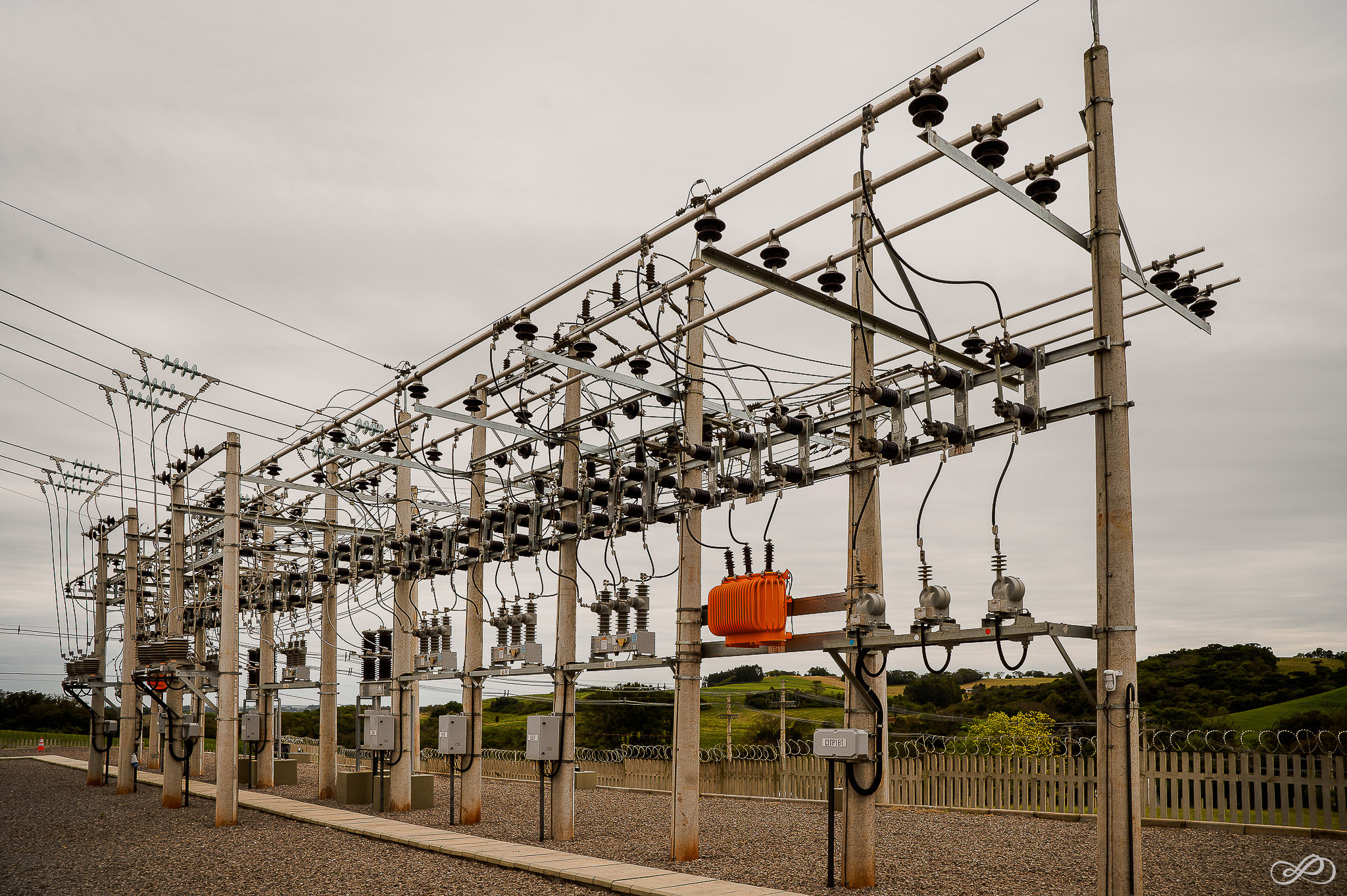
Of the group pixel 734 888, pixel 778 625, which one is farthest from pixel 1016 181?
pixel 734 888

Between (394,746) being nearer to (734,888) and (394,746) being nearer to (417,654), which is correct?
(417,654)

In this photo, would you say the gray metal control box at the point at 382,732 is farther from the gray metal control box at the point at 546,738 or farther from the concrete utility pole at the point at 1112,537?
the concrete utility pole at the point at 1112,537

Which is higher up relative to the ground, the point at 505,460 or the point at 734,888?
the point at 505,460

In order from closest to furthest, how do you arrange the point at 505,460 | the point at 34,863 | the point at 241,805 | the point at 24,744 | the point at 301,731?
the point at 34,863
the point at 505,460
the point at 241,805
the point at 24,744
the point at 301,731

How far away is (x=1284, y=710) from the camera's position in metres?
29.7

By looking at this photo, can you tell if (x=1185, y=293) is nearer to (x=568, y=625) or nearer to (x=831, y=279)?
(x=831, y=279)

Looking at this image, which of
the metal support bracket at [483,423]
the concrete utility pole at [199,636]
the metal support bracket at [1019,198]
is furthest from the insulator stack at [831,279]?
the concrete utility pole at [199,636]

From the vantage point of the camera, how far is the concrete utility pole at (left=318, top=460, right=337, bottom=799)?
21.1m

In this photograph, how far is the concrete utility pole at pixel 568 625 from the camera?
14.5m

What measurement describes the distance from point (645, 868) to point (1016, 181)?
8.47m

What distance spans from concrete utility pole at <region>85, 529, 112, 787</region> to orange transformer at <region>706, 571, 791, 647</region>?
22133mm

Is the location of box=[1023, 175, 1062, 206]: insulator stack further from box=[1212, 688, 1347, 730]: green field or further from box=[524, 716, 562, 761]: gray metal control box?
box=[1212, 688, 1347, 730]: green field

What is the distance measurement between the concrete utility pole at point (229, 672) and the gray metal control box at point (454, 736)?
342 centimetres

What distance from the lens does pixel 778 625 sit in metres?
11.1
